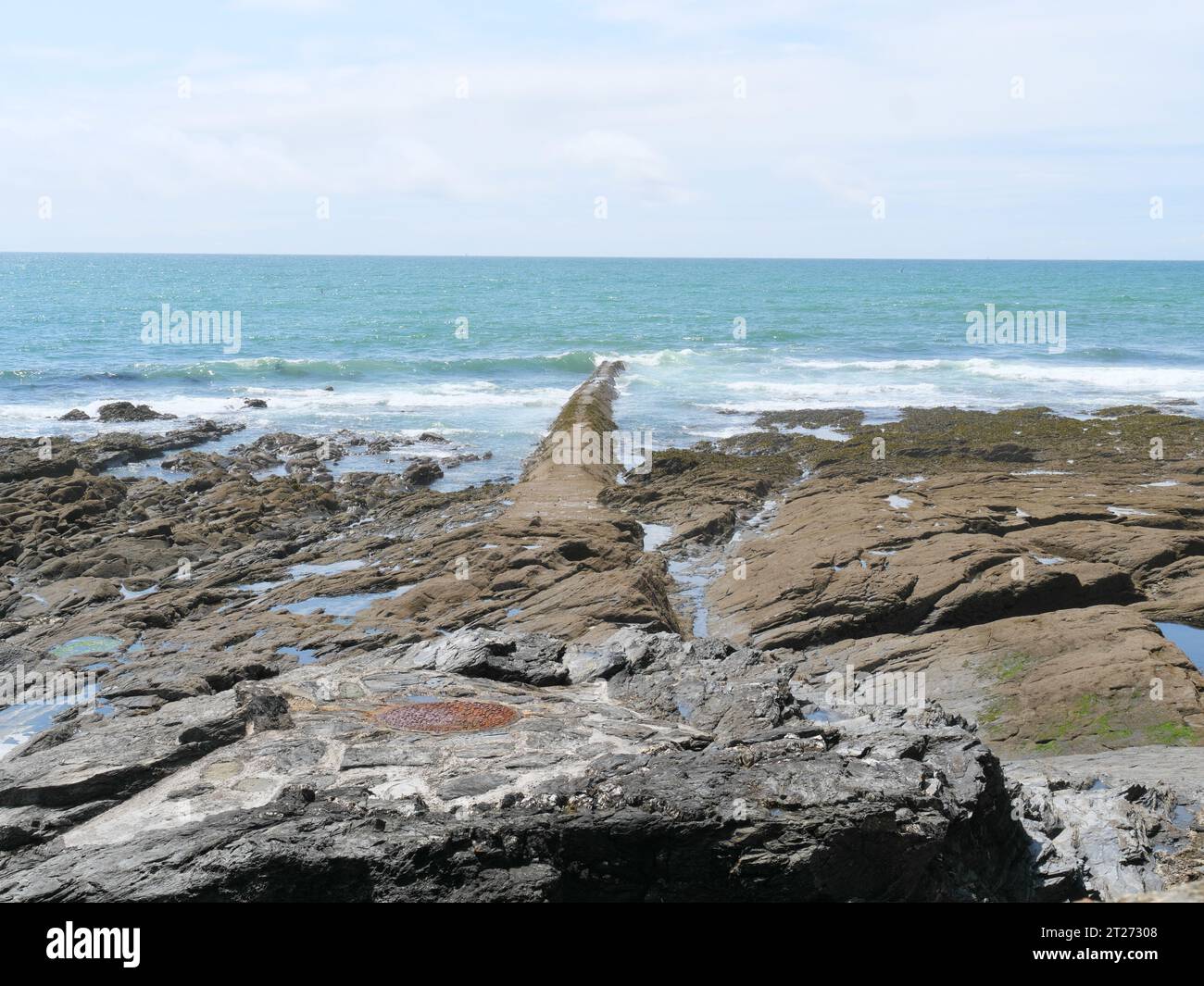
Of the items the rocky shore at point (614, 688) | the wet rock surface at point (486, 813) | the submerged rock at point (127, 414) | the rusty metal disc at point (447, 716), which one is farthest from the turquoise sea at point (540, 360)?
the wet rock surface at point (486, 813)

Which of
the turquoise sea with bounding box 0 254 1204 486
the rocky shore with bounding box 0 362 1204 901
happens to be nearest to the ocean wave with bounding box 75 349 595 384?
the turquoise sea with bounding box 0 254 1204 486

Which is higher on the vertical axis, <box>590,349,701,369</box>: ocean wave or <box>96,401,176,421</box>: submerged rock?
<box>590,349,701,369</box>: ocean wave

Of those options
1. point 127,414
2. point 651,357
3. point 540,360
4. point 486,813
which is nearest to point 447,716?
point 486,813

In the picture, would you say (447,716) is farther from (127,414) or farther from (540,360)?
(540,360)

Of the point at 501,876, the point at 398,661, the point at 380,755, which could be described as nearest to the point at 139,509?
the point at 398,661

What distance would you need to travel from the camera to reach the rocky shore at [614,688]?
7027 mm

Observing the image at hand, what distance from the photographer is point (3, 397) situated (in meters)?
43.8

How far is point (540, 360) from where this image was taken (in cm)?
5750

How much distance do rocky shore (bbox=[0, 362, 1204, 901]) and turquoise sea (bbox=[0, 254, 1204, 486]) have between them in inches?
394

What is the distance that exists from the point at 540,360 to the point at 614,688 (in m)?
47.7

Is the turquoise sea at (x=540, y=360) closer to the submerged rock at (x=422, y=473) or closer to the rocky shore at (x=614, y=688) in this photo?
the submerged rock at (x=422, y=473)

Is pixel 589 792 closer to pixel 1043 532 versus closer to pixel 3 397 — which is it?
pixel 1043 532

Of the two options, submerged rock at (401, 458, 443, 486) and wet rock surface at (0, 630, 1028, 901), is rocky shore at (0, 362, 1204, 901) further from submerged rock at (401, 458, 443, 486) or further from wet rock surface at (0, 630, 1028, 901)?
submerged rock at (401, 458, 443, 486)

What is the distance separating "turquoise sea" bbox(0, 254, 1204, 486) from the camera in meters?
40.4
